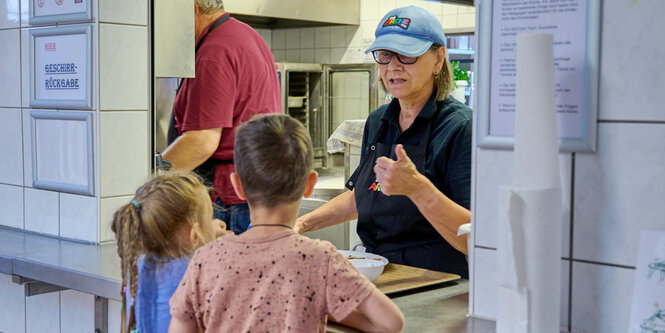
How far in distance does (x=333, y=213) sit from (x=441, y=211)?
0.50m

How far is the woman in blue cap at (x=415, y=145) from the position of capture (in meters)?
1.99

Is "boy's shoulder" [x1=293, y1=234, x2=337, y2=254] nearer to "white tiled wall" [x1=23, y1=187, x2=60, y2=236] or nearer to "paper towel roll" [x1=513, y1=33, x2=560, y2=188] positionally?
"paper towel roll" [x1=513, y1=33, x2=560, y2=188]

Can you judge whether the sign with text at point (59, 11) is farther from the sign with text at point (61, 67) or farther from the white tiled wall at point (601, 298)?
the white tiled wall at point (601, 298)

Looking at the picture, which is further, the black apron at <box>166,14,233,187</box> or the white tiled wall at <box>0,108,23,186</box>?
the black apron at <box>166,14,233,187</box>

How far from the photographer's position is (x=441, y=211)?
1.81m

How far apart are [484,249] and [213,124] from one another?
124 cm

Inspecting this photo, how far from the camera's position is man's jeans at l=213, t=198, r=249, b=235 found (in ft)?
8.38

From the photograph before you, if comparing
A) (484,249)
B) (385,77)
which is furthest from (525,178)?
(385,77)

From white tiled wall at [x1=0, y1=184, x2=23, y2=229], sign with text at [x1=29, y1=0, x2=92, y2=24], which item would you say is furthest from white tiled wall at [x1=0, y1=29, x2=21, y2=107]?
Result: white tiled wall at [x1=0, y1=184, x2=23, y2=229]

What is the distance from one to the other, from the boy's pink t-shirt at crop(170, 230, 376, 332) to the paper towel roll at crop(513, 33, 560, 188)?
0.31m

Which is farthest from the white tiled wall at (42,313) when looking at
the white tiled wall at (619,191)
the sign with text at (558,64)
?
the white tiled wall at (619,191)

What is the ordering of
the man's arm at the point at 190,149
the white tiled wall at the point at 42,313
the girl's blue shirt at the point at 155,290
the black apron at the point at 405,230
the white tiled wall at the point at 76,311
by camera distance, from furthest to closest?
1. the man's arm at the point at 190,149
2. the white tiled wall at the point at 42,313
3. the white tiled wall at the point at 76,311
4. the black apron at the point at 405,230
5. the girl's blue shirt at the point at 155,290

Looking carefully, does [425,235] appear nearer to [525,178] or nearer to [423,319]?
[423,319]

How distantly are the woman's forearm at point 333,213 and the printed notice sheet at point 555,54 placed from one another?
34.5 inches
